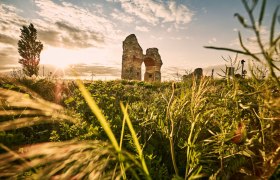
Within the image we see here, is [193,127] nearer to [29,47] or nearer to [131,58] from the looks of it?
[131,58]

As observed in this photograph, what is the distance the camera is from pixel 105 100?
4.14 meters

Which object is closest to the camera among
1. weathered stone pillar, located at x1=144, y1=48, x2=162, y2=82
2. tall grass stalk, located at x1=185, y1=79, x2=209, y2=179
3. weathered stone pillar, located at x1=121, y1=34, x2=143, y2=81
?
tall grass stalk, located at x1=185, y1=79, x2=209, y2=179

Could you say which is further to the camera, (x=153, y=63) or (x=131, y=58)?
(x=153, y=63)

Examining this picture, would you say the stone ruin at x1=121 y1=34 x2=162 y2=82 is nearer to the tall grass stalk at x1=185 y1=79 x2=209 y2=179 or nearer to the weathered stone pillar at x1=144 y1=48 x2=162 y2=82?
the weathered stone pillar at x1=144 y1=48 x2=162 y2=82

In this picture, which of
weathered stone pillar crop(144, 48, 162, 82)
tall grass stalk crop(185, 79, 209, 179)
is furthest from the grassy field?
weathered stone pillar crop(144, 48, 162, 82)

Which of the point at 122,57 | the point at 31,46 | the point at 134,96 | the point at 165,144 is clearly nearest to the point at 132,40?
the point at 122,57

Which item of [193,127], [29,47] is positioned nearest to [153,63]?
[29,47]

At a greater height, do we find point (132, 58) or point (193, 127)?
point (132, 58)

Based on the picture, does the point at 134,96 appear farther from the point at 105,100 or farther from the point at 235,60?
the point at 235,60

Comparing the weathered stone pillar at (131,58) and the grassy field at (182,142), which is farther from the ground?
the weathered stone pillar at (131,58)

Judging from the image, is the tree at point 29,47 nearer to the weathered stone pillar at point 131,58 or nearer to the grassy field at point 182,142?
the weathered stone pillar at point 131,58

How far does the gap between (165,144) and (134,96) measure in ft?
14.9

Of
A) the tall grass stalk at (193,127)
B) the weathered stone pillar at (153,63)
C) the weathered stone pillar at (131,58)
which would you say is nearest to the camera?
the tall grass stalk at (193,127)

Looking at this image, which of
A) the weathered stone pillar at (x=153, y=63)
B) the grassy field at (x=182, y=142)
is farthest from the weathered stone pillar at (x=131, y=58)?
the grassy field at (x=182, y=142)
